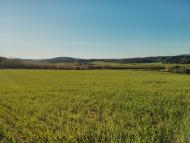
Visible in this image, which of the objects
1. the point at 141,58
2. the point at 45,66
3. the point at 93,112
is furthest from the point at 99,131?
the point at 141,58

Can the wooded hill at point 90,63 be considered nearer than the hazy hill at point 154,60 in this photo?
Yes

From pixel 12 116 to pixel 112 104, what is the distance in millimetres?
5343

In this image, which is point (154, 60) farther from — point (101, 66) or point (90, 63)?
point (101, 66)

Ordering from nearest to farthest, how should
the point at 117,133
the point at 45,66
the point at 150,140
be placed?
the point at 150,140 → the point at 117,133 → the point at 45,66

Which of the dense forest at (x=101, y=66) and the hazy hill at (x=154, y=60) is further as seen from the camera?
the hazy hill at (x=154, y=60)

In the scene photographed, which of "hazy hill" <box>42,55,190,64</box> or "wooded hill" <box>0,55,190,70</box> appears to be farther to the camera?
"hazy hill" <box>42,55,190,64</box>

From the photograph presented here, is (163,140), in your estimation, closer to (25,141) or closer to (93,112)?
(25,141)

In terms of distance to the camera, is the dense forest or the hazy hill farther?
the hazy hill

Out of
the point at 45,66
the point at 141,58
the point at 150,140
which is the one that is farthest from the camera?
the point at 141,58

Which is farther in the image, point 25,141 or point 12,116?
point 12,116

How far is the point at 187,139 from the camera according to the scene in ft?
27.8

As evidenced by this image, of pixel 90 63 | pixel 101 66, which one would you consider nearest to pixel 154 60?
pixel 90 63

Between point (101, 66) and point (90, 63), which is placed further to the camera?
point (90, 63)

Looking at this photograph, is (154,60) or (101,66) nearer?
(101,66)
